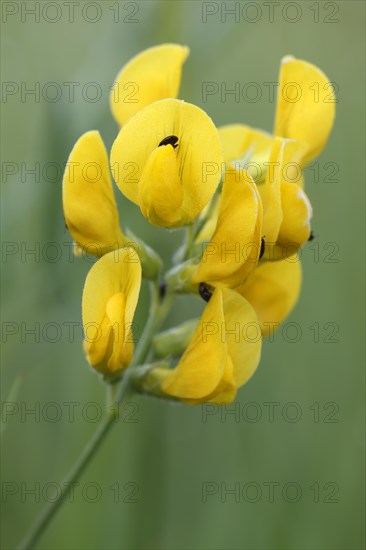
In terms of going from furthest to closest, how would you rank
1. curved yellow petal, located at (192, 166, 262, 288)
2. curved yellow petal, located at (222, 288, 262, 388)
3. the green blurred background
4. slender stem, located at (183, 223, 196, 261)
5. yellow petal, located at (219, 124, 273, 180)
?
the green blurred background → yellow petal, located at (219, 124, 273, 180) → slender stem, located at (183, 223, 196, 261) → curved yellow petal, located at (222, 288, 262, 388) → curved yellow petal, located at (192, 166, 262, 288)

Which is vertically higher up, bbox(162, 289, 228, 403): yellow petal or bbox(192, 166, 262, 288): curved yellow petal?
bbox(192, 166, 262, 288): curved yellow petal

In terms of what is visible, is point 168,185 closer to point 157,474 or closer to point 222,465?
point 157,474

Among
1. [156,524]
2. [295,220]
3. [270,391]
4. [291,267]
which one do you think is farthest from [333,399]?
[295,220]

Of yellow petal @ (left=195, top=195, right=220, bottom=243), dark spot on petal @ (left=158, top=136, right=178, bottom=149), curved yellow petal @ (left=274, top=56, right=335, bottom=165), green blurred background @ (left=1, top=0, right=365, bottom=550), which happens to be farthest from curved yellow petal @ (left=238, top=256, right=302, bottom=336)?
green blurred background @ (left=1, top=0, right=365, bottom=550)

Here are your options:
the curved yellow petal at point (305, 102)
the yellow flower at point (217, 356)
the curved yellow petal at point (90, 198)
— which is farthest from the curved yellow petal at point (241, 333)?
the curved yellow petal at point (305, 102)

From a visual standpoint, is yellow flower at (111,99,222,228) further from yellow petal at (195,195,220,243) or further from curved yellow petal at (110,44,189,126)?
curved yellow petal at (110,44,189,126)

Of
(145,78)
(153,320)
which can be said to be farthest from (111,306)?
(145,78)

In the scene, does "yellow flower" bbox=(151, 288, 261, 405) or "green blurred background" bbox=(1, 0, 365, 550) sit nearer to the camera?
"yellow flower" bbox=(151, 288, 261, 405)

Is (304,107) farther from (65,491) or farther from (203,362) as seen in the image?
(65,491)
